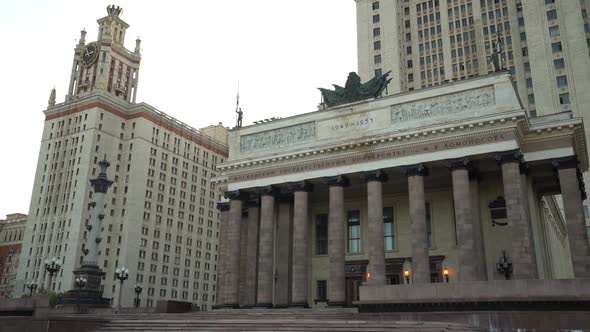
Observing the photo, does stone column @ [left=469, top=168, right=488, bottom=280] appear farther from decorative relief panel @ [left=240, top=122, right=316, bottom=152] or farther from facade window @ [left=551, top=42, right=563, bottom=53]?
facade window @ [left=551, top=42, right=563, bottom=53]

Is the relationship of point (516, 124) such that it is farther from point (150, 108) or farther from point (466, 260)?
point (150, 108)

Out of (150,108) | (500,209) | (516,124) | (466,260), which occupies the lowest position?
(466,260)

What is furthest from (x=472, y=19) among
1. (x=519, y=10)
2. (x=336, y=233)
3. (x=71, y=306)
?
(x=71, y=306)

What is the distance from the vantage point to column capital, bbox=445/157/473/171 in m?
30.2

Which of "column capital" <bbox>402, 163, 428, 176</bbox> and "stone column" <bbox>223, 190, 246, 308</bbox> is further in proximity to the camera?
"stone column" <bbox>223, 190, 246, 308</bbox>

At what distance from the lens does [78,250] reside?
81.8 meters

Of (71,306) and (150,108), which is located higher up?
(150,108)

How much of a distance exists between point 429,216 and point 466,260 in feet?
24.1

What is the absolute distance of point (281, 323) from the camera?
74.8ft

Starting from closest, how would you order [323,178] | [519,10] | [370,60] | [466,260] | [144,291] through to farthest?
[466,260] → [323,178] → [519,10] → [370,60] → [144,291]

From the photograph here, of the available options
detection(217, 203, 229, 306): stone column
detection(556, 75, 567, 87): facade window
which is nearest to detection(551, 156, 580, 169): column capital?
detection(217, 203, 229, 306): stone column

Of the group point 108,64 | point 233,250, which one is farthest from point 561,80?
point 108,64

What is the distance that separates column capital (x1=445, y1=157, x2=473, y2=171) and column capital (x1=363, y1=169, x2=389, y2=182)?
4039mm

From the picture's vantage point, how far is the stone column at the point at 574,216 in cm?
2767
